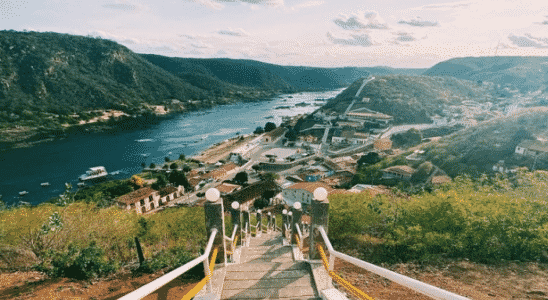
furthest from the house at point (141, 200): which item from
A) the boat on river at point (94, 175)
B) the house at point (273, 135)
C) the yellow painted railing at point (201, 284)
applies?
the house at point (273, 135)

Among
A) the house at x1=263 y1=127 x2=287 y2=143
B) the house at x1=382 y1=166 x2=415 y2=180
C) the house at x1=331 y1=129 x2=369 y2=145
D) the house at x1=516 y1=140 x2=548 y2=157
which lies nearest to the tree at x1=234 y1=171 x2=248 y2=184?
the house at x1=382 y1=166 x2=415 y2=180

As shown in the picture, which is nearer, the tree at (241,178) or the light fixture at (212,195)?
the light fixture at (212,195)

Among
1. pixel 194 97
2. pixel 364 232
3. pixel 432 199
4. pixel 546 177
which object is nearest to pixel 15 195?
pixel 364 232

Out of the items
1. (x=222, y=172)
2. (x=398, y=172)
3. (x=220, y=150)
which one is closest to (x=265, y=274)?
(x=398, y=172)

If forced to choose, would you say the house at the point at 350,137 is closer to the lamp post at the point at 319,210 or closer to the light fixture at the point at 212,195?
the lamp post at the point at 319,210

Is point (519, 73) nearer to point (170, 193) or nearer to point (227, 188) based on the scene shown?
point (227, 188)
